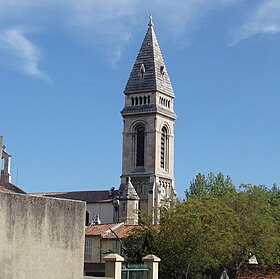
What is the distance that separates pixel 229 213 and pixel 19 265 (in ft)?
101

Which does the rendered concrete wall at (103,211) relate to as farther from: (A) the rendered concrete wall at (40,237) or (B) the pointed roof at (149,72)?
(A) the rendered concrete wall at (40,237)

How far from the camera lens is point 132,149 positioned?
9275cm

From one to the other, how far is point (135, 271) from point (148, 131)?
230 ft

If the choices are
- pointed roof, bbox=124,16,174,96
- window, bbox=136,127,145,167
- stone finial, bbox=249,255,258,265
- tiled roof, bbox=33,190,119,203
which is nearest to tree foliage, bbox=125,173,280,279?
stone finial, bbox=249,255,258,265

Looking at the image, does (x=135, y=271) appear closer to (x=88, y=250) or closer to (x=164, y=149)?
(x=88, y=250)

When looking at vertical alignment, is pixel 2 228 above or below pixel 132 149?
below

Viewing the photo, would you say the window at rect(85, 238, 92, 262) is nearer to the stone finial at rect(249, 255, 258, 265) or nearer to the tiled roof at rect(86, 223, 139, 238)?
the tiled roof at rect(86, 223, 139, 238)

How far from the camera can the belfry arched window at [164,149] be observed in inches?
3664

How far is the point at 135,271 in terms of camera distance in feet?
73.7

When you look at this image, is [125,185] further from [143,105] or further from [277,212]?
[277,212]

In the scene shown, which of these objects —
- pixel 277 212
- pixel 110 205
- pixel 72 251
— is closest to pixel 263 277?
pixel 277 212

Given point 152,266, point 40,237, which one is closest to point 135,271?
point 152,266

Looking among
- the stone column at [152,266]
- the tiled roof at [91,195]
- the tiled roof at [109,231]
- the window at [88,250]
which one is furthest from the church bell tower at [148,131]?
the stone column at [152,266]

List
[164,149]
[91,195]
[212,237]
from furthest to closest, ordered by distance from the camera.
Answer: [164,149]
[91,195]
[212,237]
